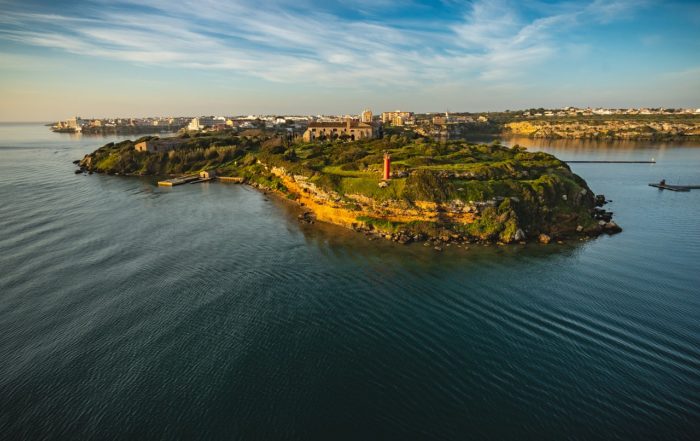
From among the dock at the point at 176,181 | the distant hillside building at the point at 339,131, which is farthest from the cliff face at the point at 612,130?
the dock at the point at 176,181

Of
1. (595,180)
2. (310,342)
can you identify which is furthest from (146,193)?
(595,180)

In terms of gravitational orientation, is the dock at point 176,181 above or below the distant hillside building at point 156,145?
below

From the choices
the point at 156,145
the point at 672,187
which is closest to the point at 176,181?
the point at 156,145

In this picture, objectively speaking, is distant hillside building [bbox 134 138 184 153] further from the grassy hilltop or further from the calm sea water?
the calm sea water

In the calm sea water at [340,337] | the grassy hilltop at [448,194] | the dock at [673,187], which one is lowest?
the calm sea water at [340,337]

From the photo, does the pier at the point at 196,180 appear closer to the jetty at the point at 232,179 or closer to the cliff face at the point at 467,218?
the jetty at the point at 232,179

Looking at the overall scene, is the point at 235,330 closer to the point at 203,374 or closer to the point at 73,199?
the point at 203,374
